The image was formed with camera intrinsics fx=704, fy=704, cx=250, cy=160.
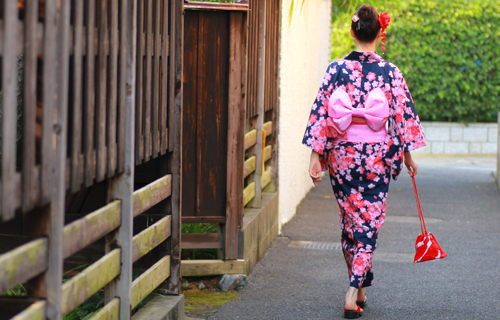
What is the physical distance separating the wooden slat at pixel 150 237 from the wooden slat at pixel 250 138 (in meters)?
1.82

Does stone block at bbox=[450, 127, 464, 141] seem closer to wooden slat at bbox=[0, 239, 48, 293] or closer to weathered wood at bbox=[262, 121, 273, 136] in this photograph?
weathered wood at bbox=[262, 121, 273, 136]

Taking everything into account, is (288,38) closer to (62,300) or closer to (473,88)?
(62,300)

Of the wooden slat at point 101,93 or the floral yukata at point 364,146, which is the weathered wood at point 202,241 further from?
the wooden slat at point 101,93

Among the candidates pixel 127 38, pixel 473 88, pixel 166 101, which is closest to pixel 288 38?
pixel 166 101

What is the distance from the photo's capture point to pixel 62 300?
2205 mm

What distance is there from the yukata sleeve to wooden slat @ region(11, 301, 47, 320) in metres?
2.26

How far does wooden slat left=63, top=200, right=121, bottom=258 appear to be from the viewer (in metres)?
2.29

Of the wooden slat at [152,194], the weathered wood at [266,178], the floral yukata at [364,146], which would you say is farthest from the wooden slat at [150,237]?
the weathered wood at [266,178]

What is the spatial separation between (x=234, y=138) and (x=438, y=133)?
12.0 metres

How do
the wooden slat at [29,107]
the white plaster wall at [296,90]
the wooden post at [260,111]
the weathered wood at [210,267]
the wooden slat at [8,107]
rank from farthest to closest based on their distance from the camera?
the white plaster wall at [296,90] < the wooden post at [260,111] < the weathered wood at [210,267] < the wooden slat at [29,107] < the wooden slat at [8,107]

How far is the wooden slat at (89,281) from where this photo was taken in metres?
2.30

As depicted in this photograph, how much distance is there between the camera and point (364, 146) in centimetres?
397

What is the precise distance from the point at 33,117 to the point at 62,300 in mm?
627

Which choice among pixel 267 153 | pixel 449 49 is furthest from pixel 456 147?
pixel 267 153
